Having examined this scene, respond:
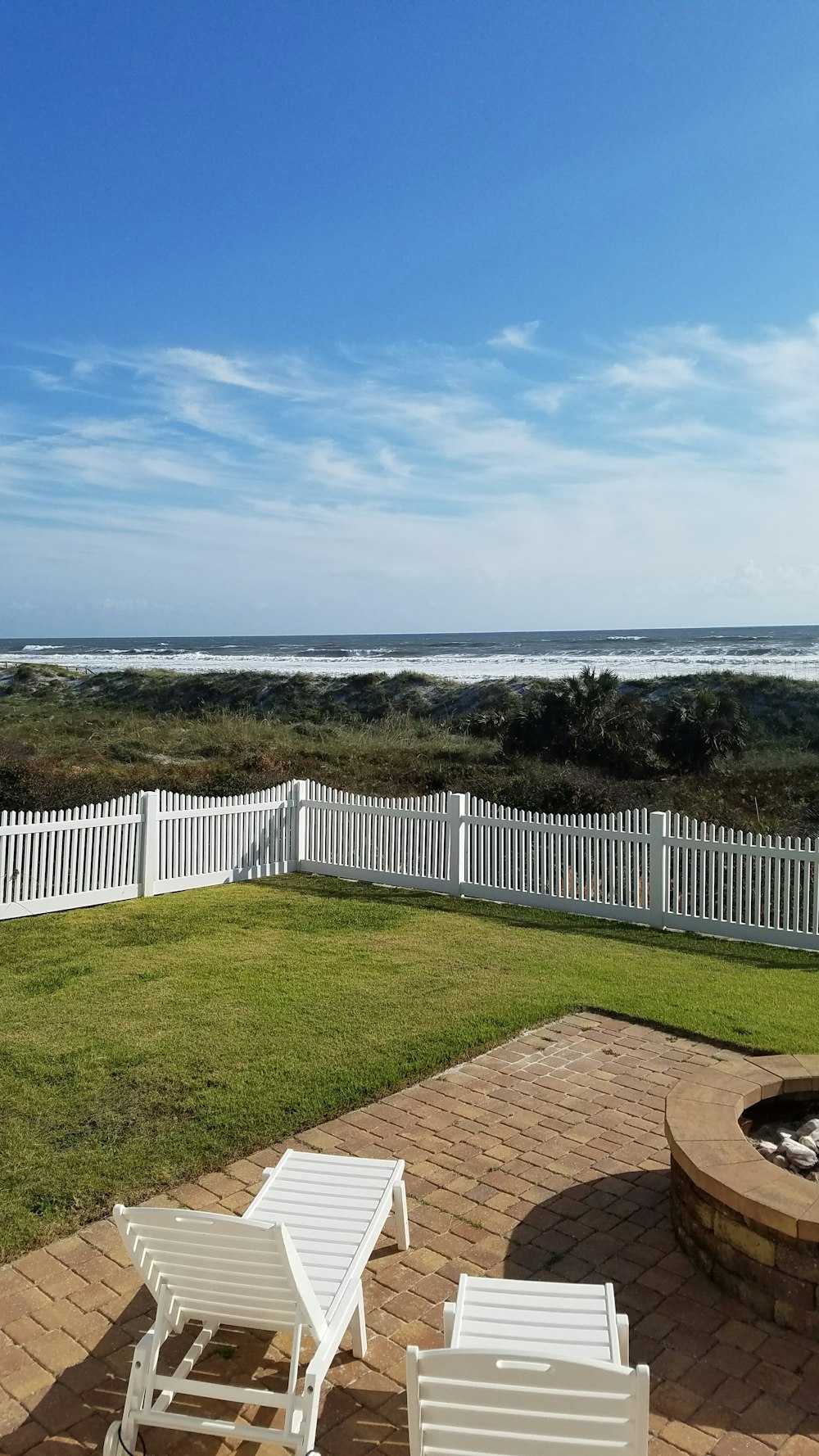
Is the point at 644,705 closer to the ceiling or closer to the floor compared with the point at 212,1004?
closer to the ceiling

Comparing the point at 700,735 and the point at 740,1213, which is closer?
the point at 740,1213

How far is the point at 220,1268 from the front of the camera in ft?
9.68

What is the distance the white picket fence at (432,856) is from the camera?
32.8 ft

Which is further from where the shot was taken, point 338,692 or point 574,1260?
point 338,692

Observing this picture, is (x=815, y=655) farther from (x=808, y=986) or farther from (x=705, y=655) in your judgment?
(x=808, y=986)

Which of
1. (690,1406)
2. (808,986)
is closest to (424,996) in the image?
(808,986)

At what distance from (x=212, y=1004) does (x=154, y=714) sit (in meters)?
37.8

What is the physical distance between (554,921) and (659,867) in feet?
4.23

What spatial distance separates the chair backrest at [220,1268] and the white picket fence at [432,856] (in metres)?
7.76

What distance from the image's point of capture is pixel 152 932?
9.80 m

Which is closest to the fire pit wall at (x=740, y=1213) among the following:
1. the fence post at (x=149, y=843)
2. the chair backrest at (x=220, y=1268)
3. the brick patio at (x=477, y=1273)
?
the brick patio at (x=477, y=1273)

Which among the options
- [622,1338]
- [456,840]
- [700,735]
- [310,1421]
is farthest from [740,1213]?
[700,735]

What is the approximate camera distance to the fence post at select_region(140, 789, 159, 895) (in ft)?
36.9

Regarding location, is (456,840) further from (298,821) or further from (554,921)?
(298,821)
